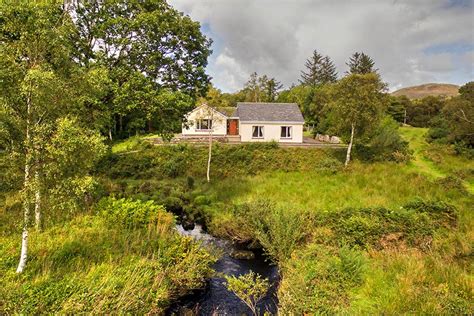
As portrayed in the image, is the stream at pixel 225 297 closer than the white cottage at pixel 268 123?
Yes

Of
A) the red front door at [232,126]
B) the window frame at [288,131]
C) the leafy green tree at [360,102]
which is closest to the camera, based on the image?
the leafy green tree at [360,102]

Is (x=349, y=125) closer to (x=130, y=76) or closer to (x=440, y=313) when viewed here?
(x=130, y=76)

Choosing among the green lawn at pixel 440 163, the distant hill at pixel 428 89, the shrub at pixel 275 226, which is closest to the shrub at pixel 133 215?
the shrub at pixel 275 226

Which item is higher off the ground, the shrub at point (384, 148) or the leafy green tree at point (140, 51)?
the leafy green tree at point (140, 51)

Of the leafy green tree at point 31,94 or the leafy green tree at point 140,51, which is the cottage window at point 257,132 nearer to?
the leafy green tree at point 140,51

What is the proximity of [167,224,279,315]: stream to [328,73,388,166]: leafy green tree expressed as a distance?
18135 mm

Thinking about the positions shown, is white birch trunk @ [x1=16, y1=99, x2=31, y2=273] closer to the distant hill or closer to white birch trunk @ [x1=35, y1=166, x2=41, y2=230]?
white birch trunk @ [x1=35, y1=166, x2=41, y2=230]

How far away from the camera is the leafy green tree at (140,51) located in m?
16.5

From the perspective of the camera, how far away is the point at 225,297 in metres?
11.5

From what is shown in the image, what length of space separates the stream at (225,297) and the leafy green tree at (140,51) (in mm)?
9184

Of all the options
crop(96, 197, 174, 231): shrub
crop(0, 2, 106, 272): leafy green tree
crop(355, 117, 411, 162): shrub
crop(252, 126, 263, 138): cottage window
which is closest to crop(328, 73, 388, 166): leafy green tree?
crop(355, 117, 411, 162): shrub

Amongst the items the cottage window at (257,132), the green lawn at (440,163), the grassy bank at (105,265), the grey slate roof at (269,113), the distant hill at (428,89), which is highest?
the distant hill at (428,89)

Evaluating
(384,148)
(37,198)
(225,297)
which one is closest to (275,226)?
(225,297)

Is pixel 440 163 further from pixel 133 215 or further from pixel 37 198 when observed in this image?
pixel 37 198
